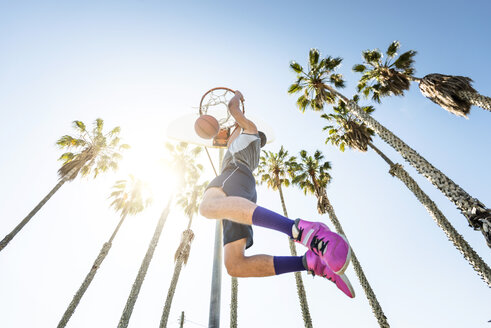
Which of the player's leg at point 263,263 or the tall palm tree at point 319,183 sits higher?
the tall palm tree at point 319,183

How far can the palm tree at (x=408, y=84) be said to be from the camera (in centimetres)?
946

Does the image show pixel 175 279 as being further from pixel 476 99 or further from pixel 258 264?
pixel 476 99

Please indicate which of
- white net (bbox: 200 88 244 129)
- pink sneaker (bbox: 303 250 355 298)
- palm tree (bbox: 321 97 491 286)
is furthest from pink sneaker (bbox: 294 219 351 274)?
palm tree (bbox: 321 97 491 286)

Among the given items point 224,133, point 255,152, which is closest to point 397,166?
point 224,133

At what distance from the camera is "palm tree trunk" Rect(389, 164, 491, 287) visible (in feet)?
28.5

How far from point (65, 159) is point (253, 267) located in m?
18.2

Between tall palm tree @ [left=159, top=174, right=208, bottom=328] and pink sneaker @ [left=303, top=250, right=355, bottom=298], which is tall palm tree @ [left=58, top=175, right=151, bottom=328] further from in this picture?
pink sneaker @ [left=303, top=250, right=355, bottom=298]

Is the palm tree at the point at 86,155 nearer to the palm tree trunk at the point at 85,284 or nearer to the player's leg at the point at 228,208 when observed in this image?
the palm tree trunk at the point at 85,284

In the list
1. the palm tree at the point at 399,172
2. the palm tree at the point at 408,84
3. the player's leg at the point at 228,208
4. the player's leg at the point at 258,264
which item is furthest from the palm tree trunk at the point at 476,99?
the player's leg at the point at 228,208

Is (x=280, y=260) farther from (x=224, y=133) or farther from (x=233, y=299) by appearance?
(x=233, y=299)

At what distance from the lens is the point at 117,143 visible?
56.4 feet

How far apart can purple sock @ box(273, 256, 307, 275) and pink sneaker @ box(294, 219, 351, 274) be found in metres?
0.45

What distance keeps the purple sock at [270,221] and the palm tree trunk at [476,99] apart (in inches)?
427

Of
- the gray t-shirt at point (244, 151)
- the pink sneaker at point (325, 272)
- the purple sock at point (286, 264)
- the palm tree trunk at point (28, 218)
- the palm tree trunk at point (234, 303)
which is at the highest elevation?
the palm tree trunk at point (28, 218)
